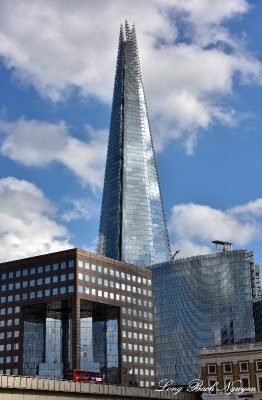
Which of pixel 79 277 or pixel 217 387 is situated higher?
pixel 79 277

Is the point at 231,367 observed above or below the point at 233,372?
above

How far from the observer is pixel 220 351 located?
13288 centimetres

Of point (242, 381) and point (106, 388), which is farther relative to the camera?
point (242, 381)

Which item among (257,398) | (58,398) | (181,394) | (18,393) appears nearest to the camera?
(18,393)

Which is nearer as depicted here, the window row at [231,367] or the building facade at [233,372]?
the building facade at [233,372]

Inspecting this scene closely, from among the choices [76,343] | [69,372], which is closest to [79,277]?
[76,343]

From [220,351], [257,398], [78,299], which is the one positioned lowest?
[257,398]

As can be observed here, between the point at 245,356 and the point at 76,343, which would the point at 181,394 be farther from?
the point at 76,343

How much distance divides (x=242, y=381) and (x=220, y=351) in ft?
25.8

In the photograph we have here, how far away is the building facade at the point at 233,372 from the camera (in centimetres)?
12488

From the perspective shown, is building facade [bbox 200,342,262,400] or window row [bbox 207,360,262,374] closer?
building facade [bbox 200,342,262,400]

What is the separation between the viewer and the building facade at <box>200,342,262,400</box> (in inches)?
4916

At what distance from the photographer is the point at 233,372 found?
12925 cm

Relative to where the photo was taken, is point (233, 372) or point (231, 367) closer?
point (233, 372)
